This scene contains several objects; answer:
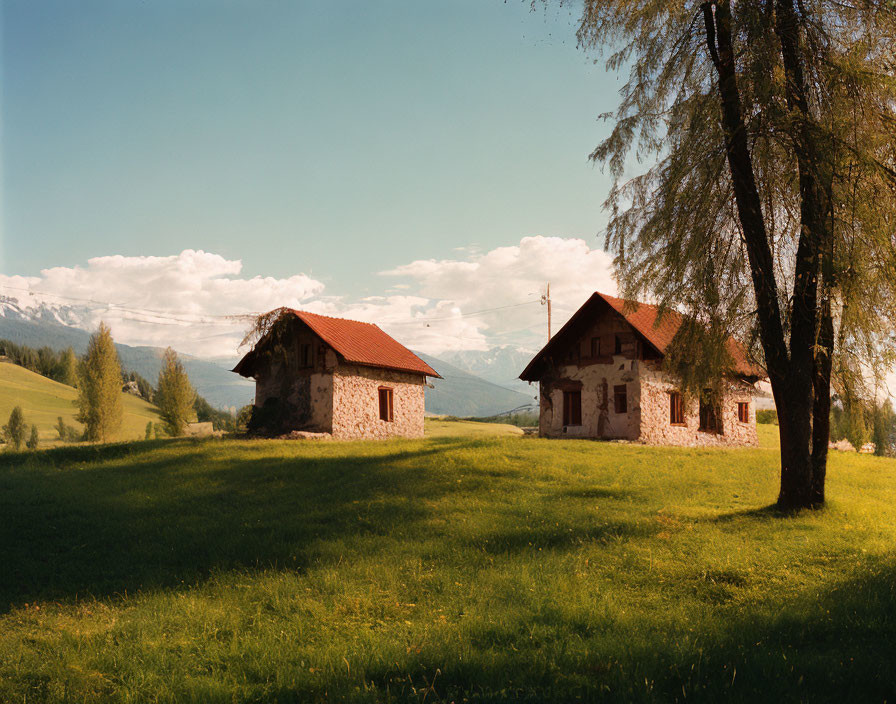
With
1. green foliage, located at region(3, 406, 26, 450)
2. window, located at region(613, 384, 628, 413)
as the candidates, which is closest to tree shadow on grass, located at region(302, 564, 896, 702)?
window, located at region(613, 384, 628, 413)

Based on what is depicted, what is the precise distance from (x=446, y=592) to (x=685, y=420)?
24.8 meters

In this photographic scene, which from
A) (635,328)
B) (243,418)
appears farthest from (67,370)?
(635,328)

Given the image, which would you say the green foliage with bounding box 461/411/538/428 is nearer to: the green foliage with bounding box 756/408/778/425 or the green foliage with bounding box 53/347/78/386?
the green foliage with bounding box 756/408/778/425

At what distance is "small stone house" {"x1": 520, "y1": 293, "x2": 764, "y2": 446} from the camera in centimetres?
2795

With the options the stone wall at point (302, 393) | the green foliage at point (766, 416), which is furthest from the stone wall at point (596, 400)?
the green foliage at point (766, 416)

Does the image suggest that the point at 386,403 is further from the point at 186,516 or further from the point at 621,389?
the point at 186,516

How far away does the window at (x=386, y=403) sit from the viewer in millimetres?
32844

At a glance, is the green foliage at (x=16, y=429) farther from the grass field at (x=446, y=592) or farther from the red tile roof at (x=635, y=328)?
the red tile roof at (x=635, y=328)

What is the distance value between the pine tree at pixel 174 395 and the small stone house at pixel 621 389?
36.8m

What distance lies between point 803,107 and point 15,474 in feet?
86.2

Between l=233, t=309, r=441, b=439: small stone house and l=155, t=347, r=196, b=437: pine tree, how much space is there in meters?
24.8

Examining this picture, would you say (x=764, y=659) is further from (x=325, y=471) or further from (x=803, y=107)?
(x=325, y=471)

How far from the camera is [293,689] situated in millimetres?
5387

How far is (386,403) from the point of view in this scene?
33156 mm
